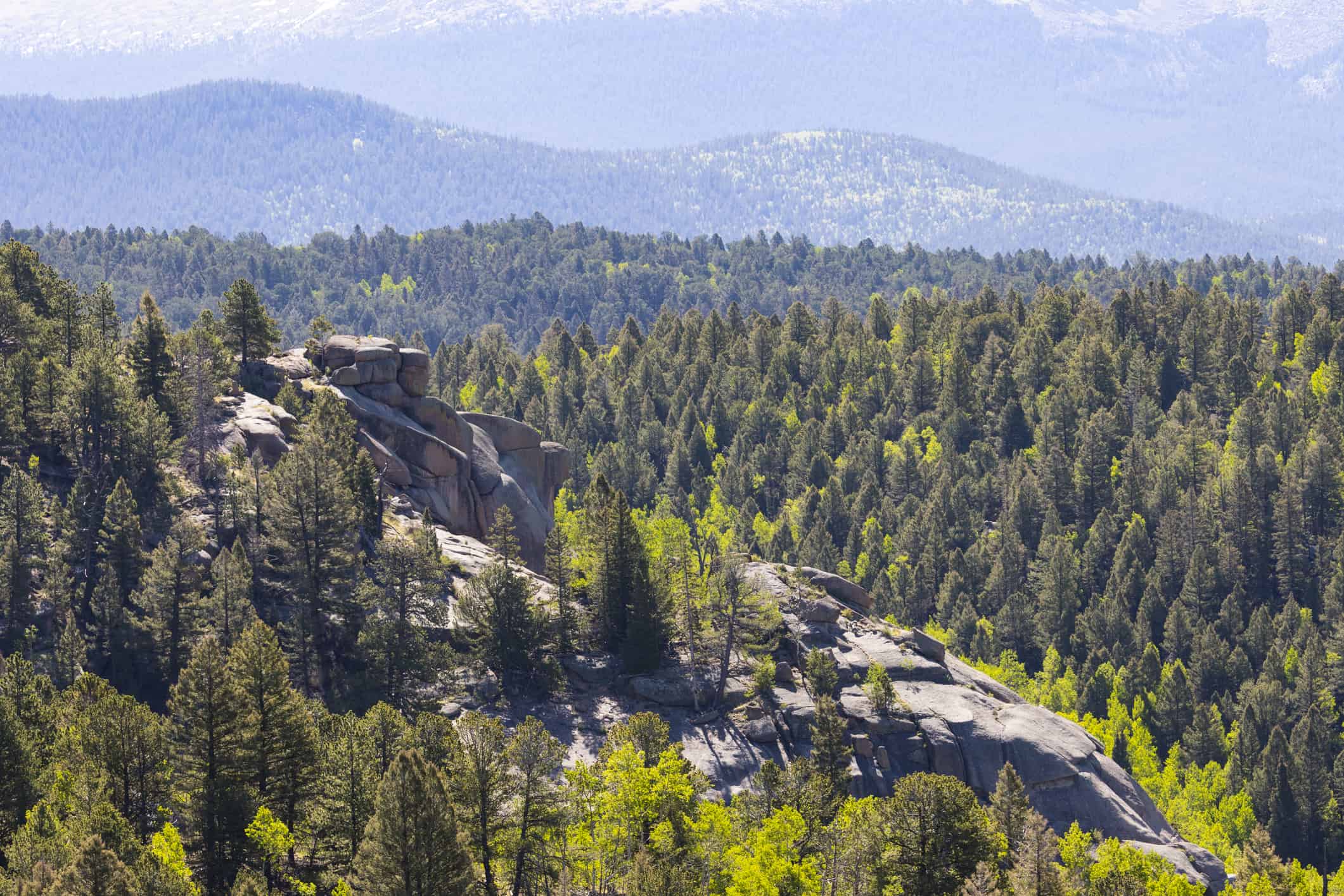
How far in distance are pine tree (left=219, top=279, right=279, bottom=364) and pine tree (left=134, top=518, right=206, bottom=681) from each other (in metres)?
31.8

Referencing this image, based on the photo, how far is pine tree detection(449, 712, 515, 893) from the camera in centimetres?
7756

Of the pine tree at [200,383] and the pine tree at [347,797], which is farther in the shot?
the pine tree at [200,383]

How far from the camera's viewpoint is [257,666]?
264ft

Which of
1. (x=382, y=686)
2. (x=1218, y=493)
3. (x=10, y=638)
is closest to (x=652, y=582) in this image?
(x=382, y=686)

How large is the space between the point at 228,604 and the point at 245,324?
35724 millimetres

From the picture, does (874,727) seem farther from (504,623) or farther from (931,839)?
(504,623)

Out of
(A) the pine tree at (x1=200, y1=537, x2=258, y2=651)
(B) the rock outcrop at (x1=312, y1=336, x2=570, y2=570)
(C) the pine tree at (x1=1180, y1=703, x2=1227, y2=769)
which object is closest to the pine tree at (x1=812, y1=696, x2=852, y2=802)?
(A) the pine tree at (x1=200, y1=537, x2=258, y2=651)

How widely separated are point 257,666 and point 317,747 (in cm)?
447

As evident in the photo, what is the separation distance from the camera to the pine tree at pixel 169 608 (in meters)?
95.2

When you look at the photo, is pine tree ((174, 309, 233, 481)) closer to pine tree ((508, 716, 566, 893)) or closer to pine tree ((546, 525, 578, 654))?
pine tree ((546, 525, 578, 654))

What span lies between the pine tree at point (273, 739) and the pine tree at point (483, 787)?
6855 mm

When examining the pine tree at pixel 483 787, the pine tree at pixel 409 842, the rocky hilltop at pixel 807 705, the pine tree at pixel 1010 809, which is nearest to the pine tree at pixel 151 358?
the rocky hilltop at pixel 807 705

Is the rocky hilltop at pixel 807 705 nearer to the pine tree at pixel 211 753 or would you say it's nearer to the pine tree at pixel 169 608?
the pine tree at pixel 169 608

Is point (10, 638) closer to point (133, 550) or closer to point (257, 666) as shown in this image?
point (133, 550)
